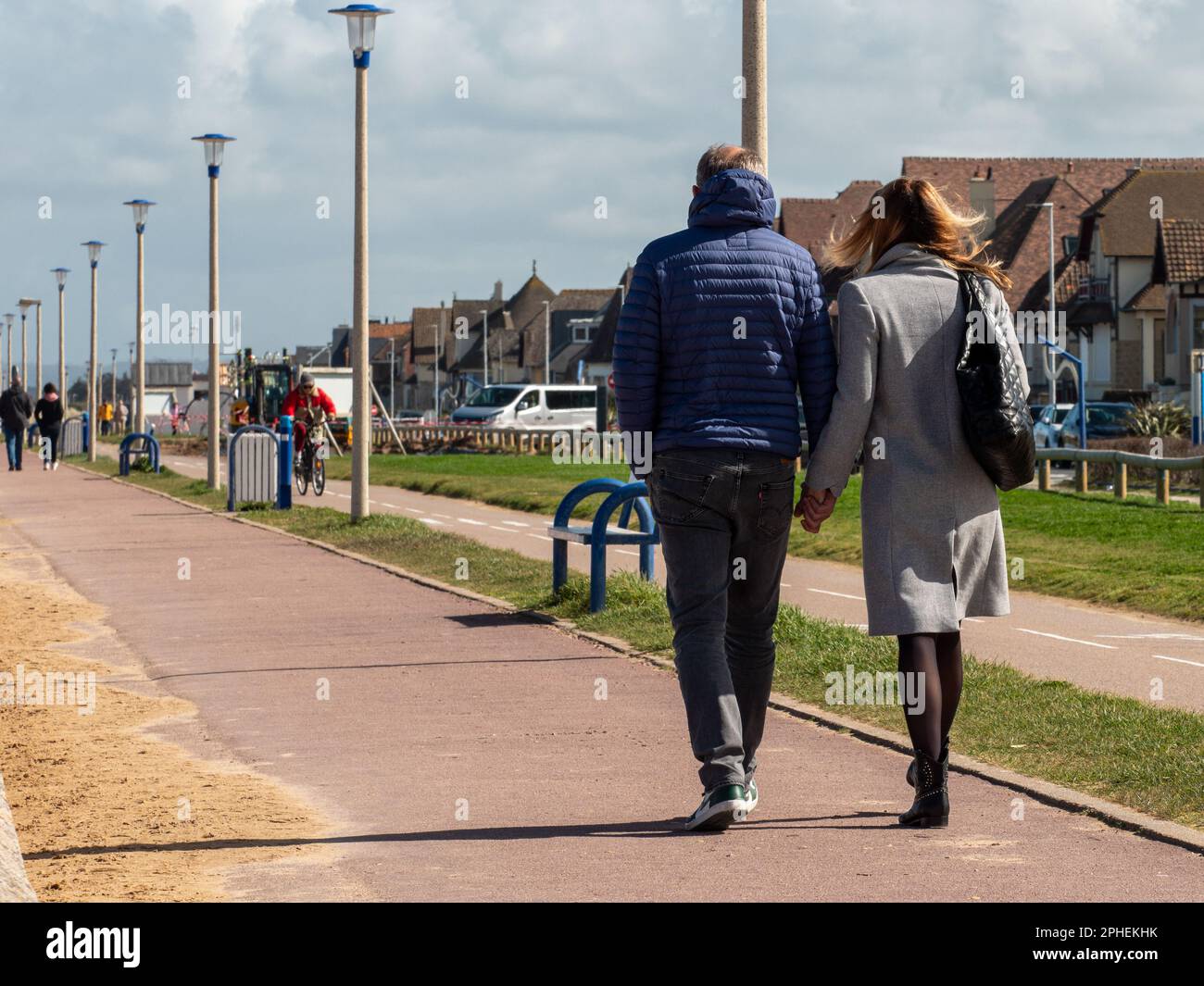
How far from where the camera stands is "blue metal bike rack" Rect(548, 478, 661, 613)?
12.6 metres

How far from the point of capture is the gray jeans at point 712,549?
619cm

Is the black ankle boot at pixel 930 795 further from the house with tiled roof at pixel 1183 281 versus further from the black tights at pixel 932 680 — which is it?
the house with tiled roof at pixel 1183 281

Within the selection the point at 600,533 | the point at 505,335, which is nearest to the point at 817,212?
the point at 505,335

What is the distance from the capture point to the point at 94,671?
10812 millimetres

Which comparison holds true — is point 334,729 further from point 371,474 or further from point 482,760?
point 371,474

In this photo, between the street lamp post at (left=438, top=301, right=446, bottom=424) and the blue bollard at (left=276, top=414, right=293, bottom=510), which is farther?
the street lamp post at (left=438, top=301, right=446, bottom=424)

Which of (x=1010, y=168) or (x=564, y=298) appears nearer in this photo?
(x=1010, y=168)

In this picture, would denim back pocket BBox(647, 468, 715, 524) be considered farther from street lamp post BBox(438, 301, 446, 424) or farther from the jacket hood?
street lamp post BBox(438, 301, 446, 424)

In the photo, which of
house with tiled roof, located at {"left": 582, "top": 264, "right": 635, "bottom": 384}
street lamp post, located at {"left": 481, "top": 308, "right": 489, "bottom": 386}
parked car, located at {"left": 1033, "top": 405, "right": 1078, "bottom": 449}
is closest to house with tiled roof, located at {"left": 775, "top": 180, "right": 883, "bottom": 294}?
house with tiled roof, located at {"left": 582, "top": 264, "right": 635, "bottom": 384}

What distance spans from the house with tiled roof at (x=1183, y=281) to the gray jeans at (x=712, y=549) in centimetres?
5336

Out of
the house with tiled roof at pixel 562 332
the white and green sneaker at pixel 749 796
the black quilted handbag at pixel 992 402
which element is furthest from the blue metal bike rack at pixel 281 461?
the house with tiled roof at pixel 562 332
